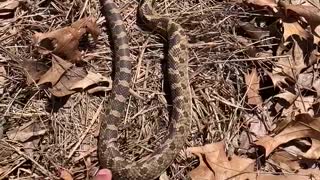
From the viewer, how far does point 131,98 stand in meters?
5.52

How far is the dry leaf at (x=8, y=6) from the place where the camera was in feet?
18.9

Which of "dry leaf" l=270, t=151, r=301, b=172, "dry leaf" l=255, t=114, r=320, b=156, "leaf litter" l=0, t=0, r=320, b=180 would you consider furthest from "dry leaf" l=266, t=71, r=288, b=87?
"dry leaf" l=270, t=151, r=301, b=172

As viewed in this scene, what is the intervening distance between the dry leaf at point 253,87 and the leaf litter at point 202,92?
11mm

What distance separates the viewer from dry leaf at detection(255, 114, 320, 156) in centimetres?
505

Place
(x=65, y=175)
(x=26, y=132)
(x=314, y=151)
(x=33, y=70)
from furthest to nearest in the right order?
(x=33, y=70) < (x=26, y=132) < (x=314, y=151) < (x=65, y=175)

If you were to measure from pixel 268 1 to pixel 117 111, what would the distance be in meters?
1.99

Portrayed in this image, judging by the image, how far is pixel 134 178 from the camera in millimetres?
5039

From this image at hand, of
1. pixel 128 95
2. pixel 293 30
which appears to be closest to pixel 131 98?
pixel 128 95

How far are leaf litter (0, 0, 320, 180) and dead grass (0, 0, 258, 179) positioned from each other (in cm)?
1

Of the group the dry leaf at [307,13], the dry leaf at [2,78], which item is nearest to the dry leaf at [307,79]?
the dry leaf at [307,13]

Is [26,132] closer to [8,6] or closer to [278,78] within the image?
[8,6]

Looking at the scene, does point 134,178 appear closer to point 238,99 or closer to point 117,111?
point 117,111

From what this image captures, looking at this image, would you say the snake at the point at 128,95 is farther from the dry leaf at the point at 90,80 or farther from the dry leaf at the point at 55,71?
the dry leaf at the point at 55,71

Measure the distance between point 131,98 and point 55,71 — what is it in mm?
805
